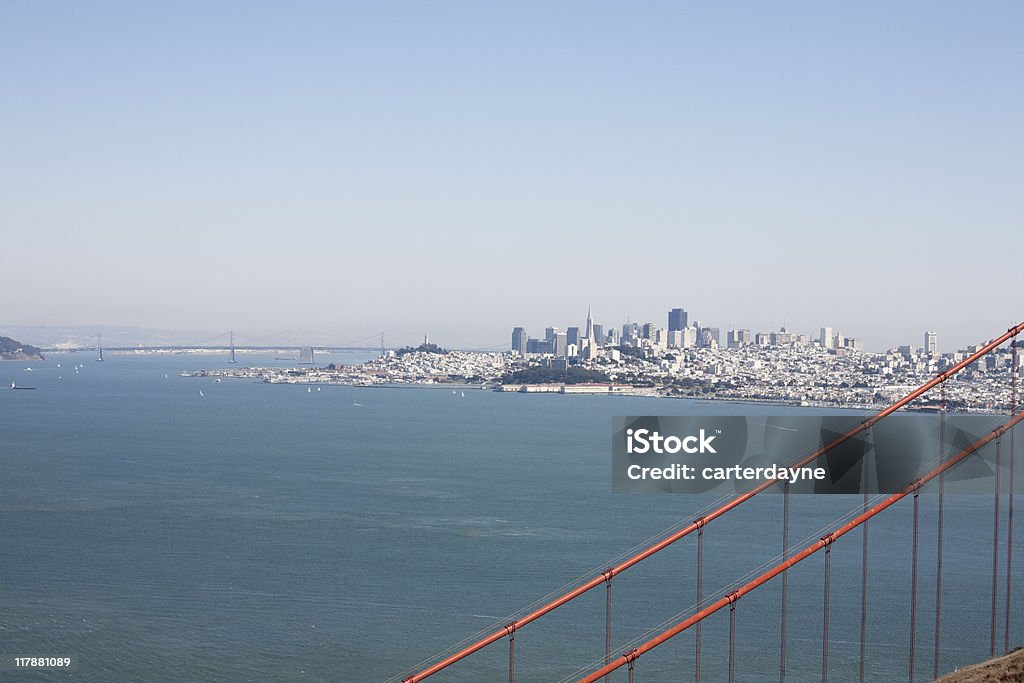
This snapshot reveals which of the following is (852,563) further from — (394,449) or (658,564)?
(394,449)

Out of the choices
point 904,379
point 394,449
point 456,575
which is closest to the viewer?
point 456,575

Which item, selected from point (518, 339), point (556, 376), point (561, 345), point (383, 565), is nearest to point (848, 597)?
point (383, 565)

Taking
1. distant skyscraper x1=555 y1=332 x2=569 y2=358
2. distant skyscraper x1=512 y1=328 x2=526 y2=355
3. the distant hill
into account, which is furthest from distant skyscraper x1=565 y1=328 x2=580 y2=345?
the distant hill

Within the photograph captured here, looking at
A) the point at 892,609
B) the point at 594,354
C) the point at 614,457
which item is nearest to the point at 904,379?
the point at 594,354

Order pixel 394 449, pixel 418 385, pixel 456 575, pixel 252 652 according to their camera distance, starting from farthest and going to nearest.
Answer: pixel 418 385, pixel 394 449, pixel 456 575, pixel 252 652

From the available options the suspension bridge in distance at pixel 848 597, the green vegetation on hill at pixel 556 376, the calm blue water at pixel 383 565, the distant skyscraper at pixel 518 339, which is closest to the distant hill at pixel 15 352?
the distant skyscraper at pixel 518 339

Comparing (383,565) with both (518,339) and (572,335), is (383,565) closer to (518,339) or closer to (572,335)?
(572,335)

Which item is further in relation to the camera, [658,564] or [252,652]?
[658,564]
